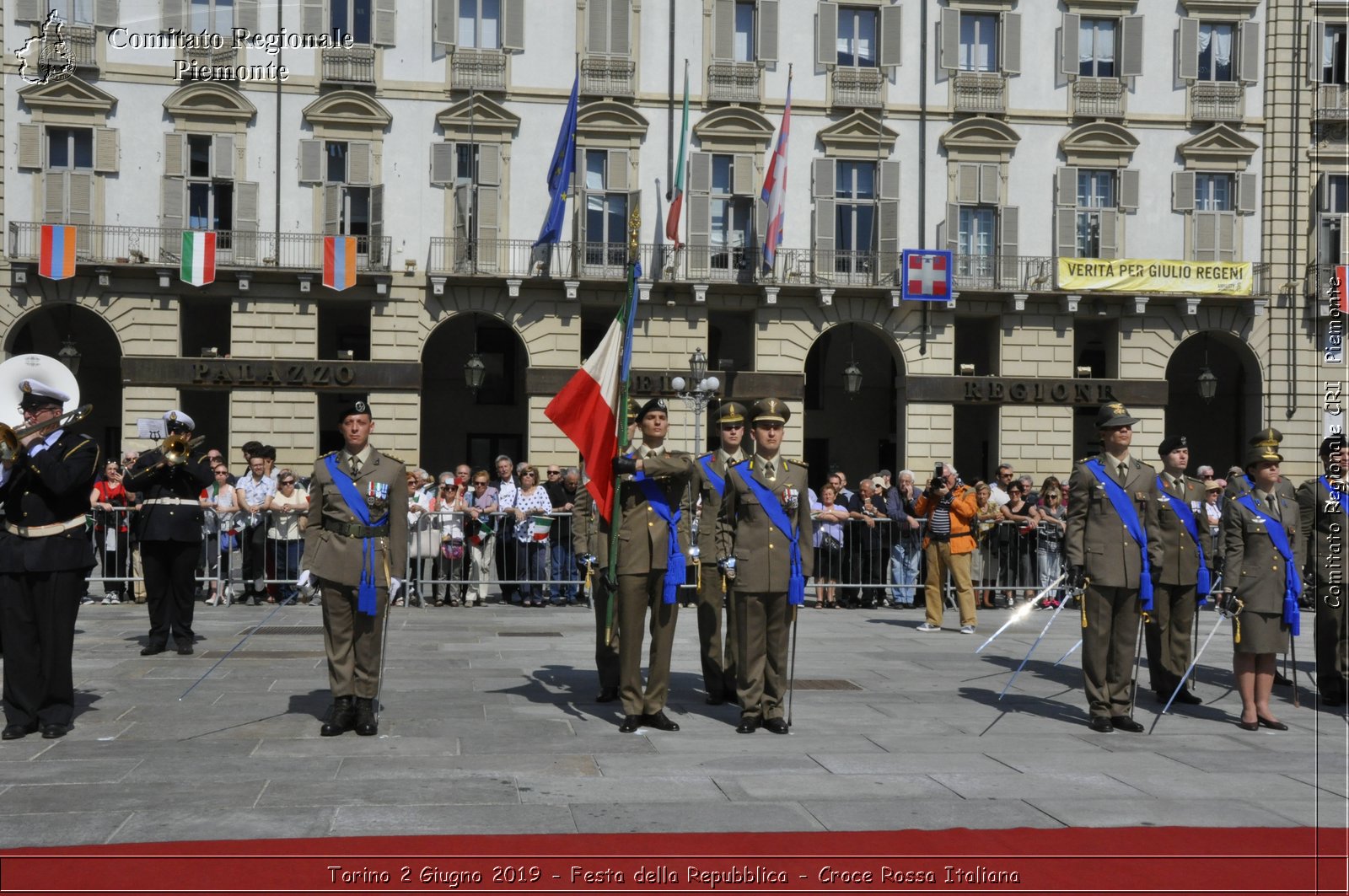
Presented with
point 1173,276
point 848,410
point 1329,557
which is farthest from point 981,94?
point 1329,557

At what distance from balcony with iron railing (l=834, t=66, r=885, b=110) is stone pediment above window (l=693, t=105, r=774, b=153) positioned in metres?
1.83

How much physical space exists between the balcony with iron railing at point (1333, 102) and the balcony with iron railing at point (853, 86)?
33.7 feet

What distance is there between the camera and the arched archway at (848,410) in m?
37.3

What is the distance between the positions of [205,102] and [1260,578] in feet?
87.1

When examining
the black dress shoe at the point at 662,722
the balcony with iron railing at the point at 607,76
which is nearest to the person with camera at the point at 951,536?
the black dress shoe at the point at 662,722

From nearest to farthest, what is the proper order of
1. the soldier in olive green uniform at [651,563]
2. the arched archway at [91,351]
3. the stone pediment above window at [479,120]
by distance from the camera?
the soldier in olive green uniform at [651,563] → the stone pediment above window at [479,120] → the arched archway at [91,351]

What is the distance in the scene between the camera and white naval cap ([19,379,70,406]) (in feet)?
29.4

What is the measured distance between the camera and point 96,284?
30.3 m

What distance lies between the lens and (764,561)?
919 centimetres

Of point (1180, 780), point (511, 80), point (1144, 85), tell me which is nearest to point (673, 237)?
point (511, 80)

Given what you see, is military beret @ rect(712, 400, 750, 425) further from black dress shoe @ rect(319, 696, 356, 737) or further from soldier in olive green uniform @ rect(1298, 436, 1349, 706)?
soldier in olive green uniform @ rect(1298, 436, 1349, 706)

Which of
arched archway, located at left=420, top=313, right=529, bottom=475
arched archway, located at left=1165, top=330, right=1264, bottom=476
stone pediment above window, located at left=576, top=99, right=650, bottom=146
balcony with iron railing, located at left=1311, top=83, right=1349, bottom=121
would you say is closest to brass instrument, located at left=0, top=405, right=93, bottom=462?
stone pediment above window, located at left=576, top=99, right=650, bottom=146

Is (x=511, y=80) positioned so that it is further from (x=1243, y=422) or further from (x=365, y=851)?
(x=365, y=851)

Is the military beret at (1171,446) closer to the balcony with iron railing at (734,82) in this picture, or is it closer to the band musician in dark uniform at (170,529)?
the band musician in dark uniform at (170,529)
